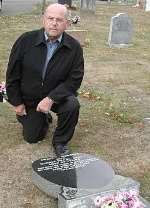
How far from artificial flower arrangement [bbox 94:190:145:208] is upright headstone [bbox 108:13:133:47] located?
7.98m

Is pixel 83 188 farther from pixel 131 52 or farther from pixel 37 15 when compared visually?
pixel 37 15

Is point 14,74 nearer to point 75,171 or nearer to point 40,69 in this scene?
point 40,69

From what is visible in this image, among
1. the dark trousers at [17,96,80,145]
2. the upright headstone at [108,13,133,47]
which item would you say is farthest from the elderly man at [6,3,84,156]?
the upright headstone at [108,13,133,47]

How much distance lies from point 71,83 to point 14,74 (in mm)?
611

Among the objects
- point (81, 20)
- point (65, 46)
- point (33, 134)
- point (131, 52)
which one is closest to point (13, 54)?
point (65, 46)

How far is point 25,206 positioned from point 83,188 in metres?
0.55

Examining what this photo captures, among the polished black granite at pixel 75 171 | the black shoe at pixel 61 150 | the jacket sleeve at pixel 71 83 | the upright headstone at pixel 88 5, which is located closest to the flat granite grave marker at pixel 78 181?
the polished black granite at pixel 75 171

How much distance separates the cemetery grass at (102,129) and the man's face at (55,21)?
1289mm

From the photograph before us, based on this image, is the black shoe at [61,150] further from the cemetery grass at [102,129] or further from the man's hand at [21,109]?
the man's hand at [21,109]

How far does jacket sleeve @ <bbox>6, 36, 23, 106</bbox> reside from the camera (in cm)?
504

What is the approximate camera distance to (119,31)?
11.8 m

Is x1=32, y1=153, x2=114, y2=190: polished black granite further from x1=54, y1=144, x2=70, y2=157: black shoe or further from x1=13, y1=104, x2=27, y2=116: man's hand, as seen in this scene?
x1=13, y1=104, x2=27, y2=116: man's hand

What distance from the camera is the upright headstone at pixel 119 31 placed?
11635mm

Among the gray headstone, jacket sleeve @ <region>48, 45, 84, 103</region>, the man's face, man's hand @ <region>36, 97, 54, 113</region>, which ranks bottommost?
the gray headstone
